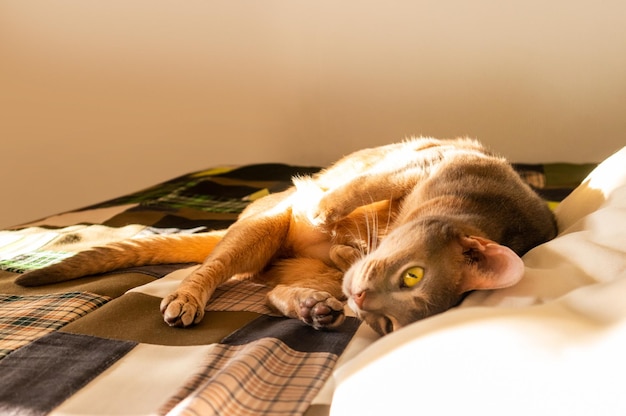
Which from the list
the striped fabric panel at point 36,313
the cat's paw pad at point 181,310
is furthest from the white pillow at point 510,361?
the striped fabric panel at point 36,313

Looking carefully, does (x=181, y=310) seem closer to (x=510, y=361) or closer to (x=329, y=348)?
(x=329, y=348)

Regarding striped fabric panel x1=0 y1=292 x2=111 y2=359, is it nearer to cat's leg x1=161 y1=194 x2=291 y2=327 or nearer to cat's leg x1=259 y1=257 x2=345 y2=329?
cat's leg x1=161 y1=194 x2=291 y2=327

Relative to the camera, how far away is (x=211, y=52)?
12.9ft

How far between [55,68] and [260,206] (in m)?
2.29

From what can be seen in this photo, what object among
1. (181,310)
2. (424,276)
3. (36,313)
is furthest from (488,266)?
(36,313)

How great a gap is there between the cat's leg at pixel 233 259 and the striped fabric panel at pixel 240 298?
4 centimetres

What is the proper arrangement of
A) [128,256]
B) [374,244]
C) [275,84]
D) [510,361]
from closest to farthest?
1. [510,361]
2. [374,244]
3. [128,256]
4. [275,84]

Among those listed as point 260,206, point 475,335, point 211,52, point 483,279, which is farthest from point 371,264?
point 211,52

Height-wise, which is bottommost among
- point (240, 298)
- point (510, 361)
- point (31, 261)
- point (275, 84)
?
point (240, 298)

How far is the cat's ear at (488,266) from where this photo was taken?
1.20m

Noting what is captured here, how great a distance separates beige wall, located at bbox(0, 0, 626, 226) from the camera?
3.46m

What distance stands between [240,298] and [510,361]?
1025 mm

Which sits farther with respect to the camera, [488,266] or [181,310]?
[181,310]

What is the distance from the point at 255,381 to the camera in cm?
114
